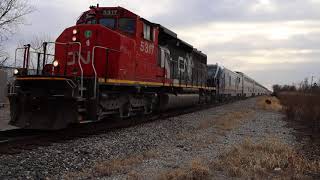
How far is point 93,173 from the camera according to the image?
23.1 ft

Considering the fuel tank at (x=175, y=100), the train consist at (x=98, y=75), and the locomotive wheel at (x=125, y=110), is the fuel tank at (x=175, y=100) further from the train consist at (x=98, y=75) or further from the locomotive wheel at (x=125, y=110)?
the locomotive wheel at (x=125, y=110)

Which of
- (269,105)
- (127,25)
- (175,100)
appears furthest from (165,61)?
(269,105)

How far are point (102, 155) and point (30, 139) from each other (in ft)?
8.02

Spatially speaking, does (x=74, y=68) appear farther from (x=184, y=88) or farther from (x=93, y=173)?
(x=184, y=88)

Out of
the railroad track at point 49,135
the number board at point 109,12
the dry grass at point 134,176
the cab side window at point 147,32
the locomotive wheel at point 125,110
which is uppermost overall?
the number board at point 109,12

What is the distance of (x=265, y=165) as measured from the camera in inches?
301

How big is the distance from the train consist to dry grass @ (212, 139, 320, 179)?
13.6 ft

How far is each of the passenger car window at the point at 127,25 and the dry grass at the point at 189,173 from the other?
7.48 metres

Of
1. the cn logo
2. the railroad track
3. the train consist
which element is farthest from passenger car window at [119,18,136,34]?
the railroad track

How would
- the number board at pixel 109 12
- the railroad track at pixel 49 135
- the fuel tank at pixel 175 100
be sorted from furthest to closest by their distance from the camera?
the fuel tank at pixel 175 100, the number board at pixel 109 12, the railroad track at pixel 49 135

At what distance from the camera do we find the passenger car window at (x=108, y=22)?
13600 mm

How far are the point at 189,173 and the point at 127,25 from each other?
7934mm

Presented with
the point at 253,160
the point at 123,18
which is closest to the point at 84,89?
the point at 123,18

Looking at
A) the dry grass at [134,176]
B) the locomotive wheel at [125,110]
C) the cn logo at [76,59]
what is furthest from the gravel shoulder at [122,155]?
the cn logo at [76,59]
